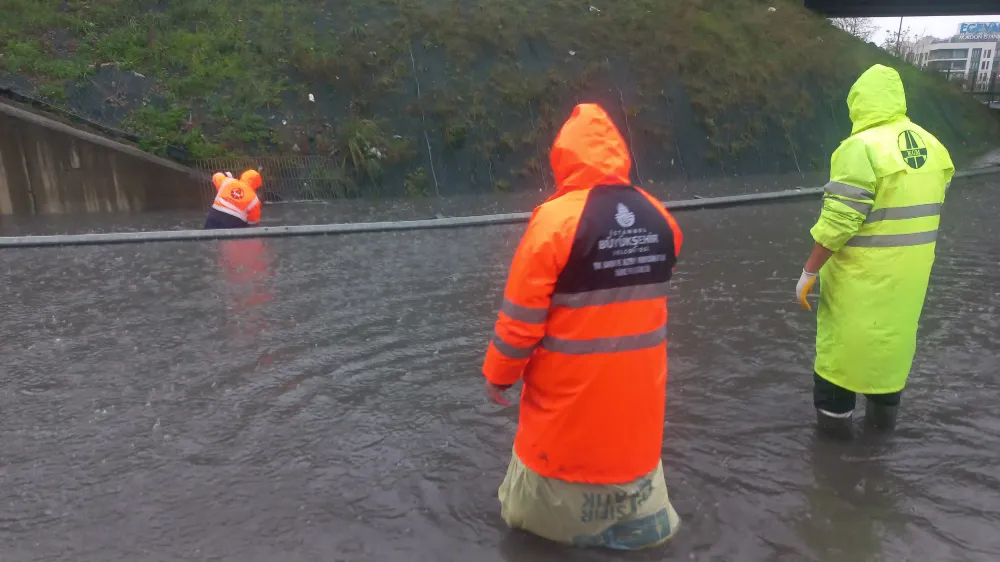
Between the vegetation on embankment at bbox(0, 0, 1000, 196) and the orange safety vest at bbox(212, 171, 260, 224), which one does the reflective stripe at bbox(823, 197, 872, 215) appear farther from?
the vegetation on embankment at bbox(0, 0, 1000, 196)

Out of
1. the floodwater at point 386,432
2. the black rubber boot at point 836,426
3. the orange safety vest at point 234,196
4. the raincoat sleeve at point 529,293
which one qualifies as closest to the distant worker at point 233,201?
the orange safety vest at point 234,196

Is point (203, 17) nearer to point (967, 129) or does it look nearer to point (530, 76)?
point (530, 76)

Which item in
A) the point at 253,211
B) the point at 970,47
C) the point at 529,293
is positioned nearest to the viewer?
the point at 529,293

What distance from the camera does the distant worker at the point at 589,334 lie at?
94.7 inches

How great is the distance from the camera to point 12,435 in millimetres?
3977

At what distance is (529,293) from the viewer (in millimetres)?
2395

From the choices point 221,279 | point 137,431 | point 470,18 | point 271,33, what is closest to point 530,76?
point 470,18

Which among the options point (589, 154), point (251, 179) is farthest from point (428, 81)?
point (589, 154)

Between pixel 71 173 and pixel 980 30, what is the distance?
429 ft

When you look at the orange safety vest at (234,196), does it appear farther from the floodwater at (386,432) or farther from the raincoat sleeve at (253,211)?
the floodwater at (386,432)

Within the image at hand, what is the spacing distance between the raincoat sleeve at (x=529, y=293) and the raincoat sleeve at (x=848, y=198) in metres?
1.64

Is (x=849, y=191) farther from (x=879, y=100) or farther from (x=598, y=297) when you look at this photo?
(x=598, y=297)

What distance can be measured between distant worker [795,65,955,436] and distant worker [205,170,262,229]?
8.43 meters

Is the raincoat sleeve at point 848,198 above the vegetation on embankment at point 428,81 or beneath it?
beneath
